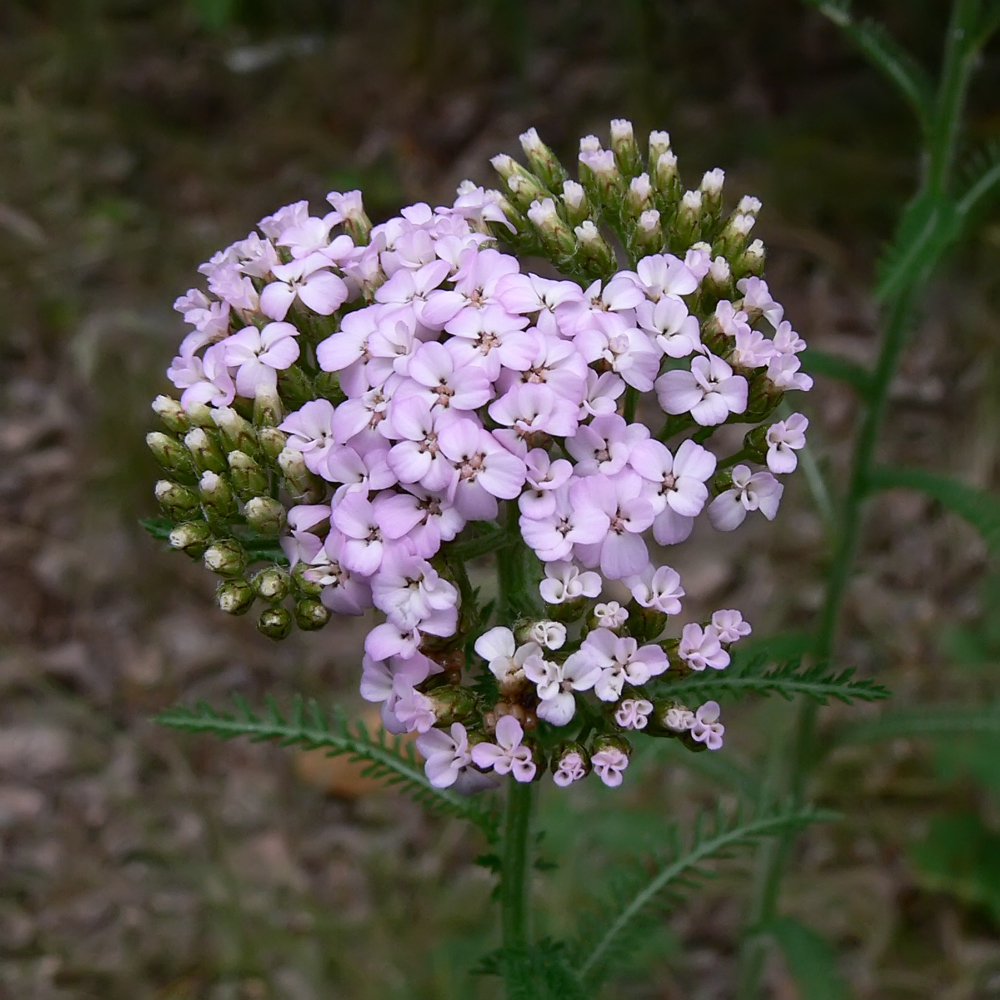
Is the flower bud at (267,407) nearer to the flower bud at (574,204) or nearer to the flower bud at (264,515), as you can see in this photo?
the flower bud at (264,515)

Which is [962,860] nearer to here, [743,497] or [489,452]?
[743,497]

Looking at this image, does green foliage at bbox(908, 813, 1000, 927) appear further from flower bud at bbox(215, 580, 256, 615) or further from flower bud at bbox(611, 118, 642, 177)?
flower bud at bbox(215, 580, 256, 615)

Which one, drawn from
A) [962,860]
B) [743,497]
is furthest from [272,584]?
[962,860]

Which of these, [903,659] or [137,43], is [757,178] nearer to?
[903,659]

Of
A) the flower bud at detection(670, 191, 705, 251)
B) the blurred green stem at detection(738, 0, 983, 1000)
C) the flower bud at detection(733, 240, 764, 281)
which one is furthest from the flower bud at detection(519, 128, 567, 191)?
the blurred green stem at detection(738, 0, 983, 1000)

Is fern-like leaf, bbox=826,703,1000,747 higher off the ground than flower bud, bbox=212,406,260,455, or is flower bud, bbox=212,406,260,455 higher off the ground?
flower bud, bbox=212,406,260,455

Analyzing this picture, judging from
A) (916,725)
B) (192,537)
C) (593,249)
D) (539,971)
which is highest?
(593,249)

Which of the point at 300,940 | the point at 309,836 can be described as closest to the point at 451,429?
the point at 300,940
